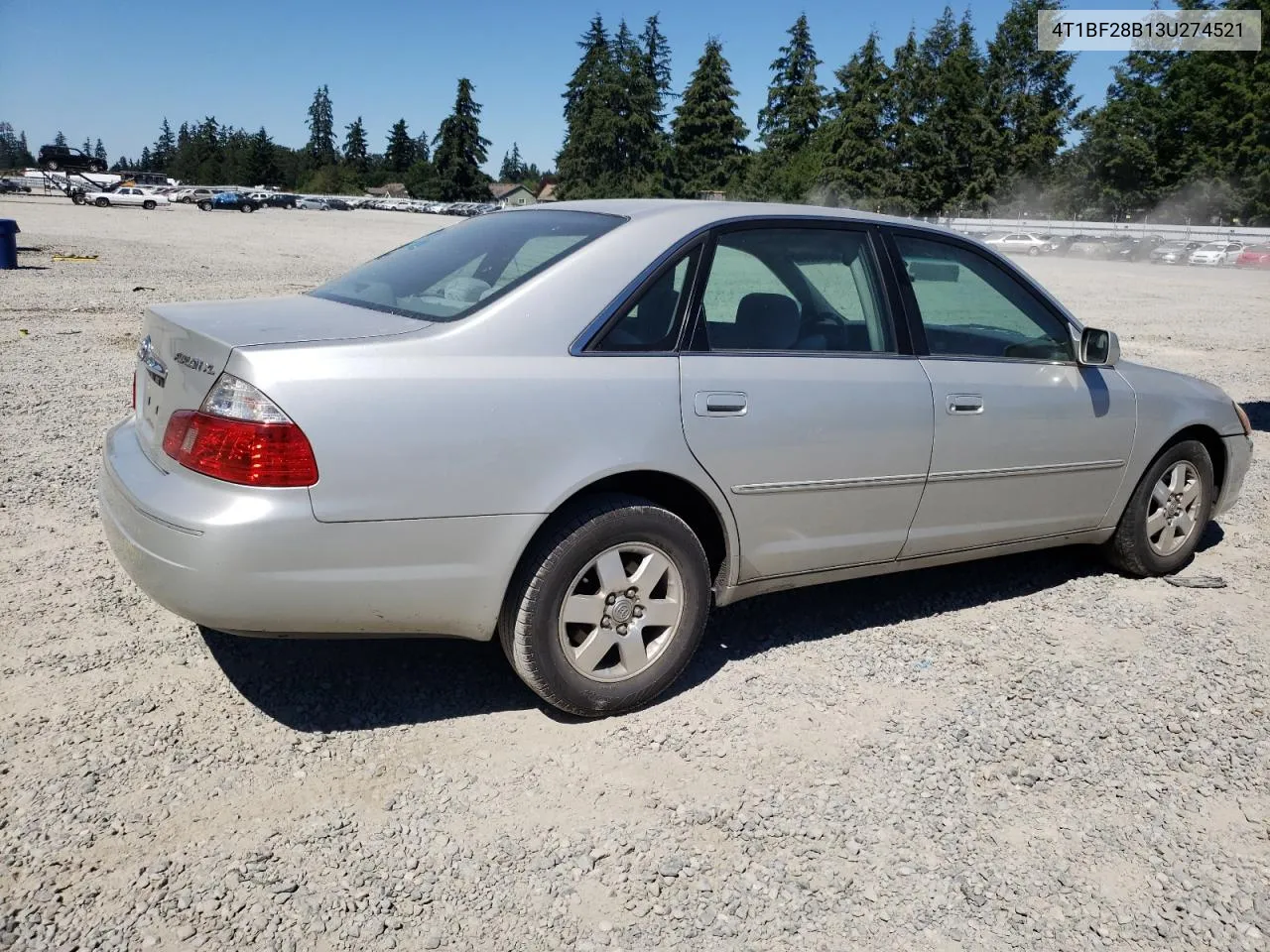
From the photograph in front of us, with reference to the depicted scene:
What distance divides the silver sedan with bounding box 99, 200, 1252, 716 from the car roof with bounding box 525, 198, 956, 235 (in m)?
0.02

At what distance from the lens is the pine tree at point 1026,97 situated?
262 ft

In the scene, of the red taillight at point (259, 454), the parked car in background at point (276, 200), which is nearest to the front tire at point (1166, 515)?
the red taillight at point (259, 454)

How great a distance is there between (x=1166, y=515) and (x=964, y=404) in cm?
167

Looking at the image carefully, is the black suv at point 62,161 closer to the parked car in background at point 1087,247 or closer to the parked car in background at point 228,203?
the parked car in background at point 228,203

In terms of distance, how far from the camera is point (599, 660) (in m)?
3.52

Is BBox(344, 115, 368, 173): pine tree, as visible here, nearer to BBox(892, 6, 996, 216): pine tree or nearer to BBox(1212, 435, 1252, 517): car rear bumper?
BBox(892, 6, 996, 216): pine tree

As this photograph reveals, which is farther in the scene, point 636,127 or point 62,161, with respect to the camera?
point 636,127

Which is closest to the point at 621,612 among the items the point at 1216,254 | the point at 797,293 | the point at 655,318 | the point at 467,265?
the point at 655,318

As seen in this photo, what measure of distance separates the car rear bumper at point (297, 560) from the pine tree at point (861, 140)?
73.9m

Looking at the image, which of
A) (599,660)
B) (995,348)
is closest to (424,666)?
(599,660)

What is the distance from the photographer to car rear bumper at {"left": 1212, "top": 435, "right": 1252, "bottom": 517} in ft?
17.6

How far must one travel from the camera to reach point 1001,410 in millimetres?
4328

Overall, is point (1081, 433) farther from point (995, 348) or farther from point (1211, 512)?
point (1211, 512)

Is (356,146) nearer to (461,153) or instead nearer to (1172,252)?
(461,153)
